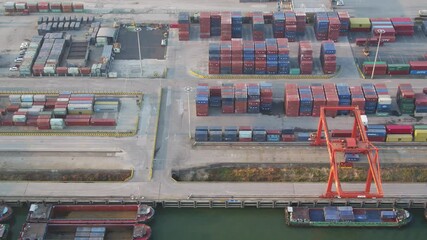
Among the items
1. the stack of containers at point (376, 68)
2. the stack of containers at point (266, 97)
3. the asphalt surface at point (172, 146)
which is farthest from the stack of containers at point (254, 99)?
the stack of containers at point (376, 68)

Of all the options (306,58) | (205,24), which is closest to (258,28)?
(205,24)

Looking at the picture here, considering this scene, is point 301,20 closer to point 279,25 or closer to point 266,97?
point 279,25

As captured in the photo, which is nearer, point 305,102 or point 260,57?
point 305,102

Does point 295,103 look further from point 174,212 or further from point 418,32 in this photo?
point 418,32

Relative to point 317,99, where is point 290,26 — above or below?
above

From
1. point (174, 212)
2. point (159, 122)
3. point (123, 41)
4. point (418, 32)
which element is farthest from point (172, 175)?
point (418, 32)

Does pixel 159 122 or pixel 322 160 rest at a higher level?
pixel 159 122
